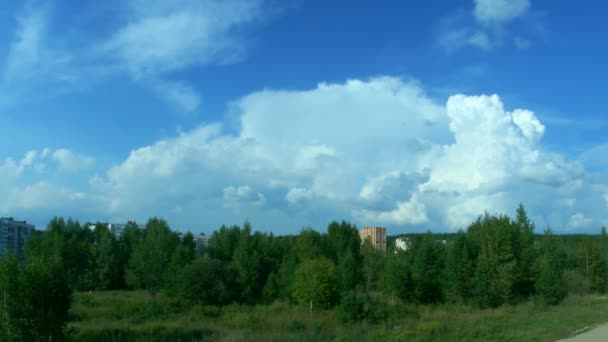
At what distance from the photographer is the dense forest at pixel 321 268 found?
38625 mm

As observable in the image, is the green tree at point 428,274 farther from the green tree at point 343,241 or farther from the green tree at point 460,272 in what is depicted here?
the green tree at point 343,241

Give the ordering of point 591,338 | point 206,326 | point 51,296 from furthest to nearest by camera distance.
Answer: point 206,326, point 51,296, point 591,338

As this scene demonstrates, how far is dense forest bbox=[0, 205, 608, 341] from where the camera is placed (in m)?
38.6

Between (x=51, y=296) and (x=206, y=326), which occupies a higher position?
(x=51, y=296)

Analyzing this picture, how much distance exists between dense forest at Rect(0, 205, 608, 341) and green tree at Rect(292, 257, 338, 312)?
0.25 ft

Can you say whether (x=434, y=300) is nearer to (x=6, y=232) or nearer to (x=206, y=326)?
(x=206, y=326)

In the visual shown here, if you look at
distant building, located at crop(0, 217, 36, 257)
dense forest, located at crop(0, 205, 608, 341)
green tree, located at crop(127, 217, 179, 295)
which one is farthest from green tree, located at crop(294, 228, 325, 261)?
distant building, located at crop(0, 217, 36, 257)

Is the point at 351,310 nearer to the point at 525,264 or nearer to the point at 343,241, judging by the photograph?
the point at 525,264

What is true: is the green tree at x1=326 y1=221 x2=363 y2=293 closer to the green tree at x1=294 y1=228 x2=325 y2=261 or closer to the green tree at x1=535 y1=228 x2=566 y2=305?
the green tree at x1=294 y1=228 x2=325 y2=261

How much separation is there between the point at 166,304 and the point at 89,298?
8.80 m

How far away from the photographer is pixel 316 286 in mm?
39156

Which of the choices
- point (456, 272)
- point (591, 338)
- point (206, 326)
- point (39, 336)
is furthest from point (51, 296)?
point (456, 272)

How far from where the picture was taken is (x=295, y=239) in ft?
190

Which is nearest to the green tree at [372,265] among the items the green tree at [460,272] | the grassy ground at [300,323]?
the green tree at [460,272]
